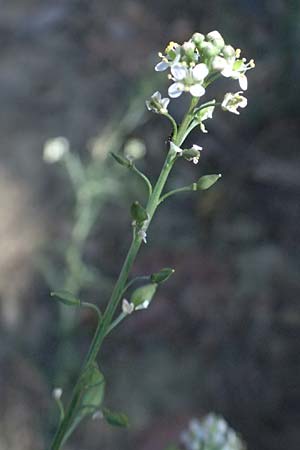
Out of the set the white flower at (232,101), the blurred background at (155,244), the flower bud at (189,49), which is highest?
the flower bud at (189,49)

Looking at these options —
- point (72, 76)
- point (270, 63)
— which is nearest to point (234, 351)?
point (270, 63)

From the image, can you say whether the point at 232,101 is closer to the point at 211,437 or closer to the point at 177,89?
the point at 177,89

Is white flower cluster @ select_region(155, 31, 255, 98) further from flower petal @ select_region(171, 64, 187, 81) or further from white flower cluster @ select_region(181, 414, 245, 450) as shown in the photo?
white flower cluster @ select_region(181, 414, 245, 450)

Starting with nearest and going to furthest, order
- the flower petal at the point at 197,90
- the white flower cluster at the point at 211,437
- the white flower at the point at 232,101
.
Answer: the flower petal at the point at 197,90 → the white flower at the point at 232,101 → the white flower cluster at the point at 211,437

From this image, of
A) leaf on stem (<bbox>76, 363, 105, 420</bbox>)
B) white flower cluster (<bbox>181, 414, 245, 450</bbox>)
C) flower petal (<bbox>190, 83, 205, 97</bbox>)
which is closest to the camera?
flower petal (<bbox>190, 83, 205, 97</bbox>)

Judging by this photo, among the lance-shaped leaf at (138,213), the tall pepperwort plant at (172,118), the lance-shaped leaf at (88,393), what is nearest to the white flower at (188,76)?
the tall pepperwort plant at (172,118)

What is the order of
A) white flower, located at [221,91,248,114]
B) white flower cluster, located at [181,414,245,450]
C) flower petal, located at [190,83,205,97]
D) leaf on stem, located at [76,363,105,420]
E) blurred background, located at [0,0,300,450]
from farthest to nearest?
blurred background, located at [0,0,300,450] < white flower cluster, located at [181,414,245,450] < leaf on stem, located at [76,363,105,420] < white flower, located at [221,91,248,114] < flower petal, located at [190,83,205,97]

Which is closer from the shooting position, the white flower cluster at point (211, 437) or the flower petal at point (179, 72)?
the flower petal at point (179, 72)

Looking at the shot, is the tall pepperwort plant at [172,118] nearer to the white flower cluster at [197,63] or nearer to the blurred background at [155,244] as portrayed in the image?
the white flower cluster at [197,63]

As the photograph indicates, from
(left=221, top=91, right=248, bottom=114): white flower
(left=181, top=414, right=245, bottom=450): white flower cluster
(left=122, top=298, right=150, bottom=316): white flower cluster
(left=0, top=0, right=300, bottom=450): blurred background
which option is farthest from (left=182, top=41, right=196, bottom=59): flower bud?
(left=0, top=0, right=300, bottom=450): blurred background
